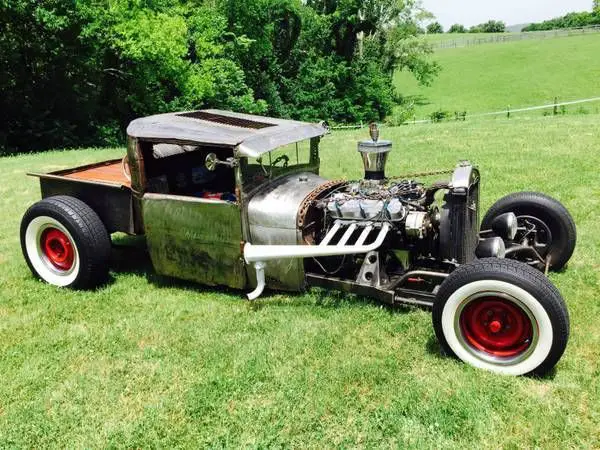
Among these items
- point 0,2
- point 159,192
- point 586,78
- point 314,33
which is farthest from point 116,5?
point 586,78

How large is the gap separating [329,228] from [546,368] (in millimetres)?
2077

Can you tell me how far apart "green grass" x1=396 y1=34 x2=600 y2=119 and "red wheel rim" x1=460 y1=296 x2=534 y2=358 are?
75.0 ft

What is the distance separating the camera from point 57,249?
566cm

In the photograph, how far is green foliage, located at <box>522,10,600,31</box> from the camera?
85.1 metres

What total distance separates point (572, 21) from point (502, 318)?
107861 mm

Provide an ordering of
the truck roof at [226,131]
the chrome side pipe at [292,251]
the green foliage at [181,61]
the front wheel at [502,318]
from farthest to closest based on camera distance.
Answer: the green foliage at [181,61] < the truck roof at [226,131] < the chrome side pipe at [292,251] < the front wheel at [502,318]

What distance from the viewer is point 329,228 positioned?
4824 millimetres

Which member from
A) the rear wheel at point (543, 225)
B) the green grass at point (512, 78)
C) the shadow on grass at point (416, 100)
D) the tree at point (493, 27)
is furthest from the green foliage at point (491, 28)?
the rear wheel at point (543, 225)

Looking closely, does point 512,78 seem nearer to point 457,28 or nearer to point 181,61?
point 181,61

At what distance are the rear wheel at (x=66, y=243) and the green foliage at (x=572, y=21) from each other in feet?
304

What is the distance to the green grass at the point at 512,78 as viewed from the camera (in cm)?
3403

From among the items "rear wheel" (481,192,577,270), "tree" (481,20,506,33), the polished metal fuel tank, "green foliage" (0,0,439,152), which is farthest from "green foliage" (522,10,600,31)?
the polished metal fuel tank

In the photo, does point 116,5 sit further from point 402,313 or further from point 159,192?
point 402,313

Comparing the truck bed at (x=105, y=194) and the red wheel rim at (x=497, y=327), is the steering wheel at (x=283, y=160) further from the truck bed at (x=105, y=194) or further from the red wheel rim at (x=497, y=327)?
the red wheel rim at (x=497, y=327)
